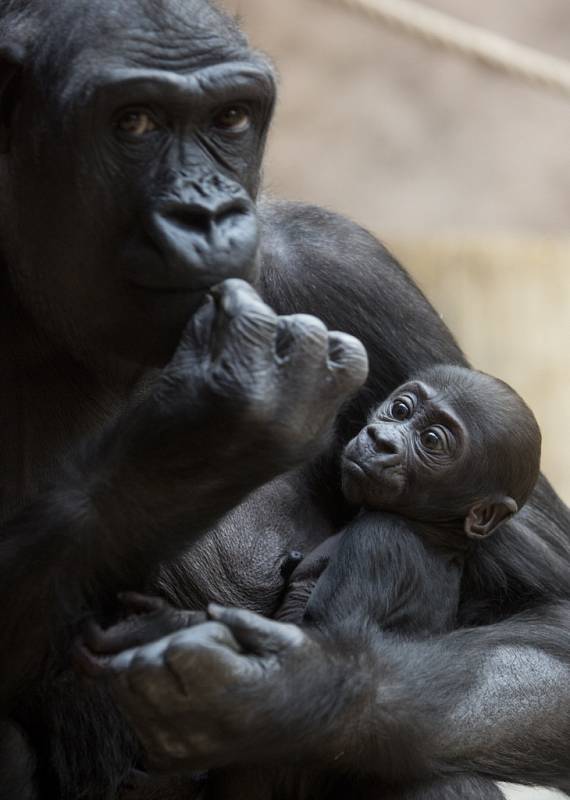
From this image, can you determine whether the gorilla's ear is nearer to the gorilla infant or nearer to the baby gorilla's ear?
the gorilla infant

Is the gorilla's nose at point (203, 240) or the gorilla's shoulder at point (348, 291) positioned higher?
the gorilla's nose at point (203, 240)

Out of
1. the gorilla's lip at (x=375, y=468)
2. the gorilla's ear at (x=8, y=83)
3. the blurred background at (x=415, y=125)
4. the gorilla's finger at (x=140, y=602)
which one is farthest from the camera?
the blurred background at (x=415, y=125)

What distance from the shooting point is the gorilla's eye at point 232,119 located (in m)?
3.31

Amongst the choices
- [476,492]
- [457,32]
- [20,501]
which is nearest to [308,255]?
[476,492]

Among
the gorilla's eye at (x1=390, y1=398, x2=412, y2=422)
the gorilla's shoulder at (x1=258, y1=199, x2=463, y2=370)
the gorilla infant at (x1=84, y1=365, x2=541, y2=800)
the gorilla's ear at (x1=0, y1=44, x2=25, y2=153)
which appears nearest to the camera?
the gorilla's ear at (x1=0, y1=44, x2=25, y2=153)

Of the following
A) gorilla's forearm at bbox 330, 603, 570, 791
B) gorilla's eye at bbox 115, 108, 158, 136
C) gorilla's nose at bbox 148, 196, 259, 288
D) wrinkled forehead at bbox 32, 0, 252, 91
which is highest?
wrinkled forehead at bbox 32, 0, 252, 91

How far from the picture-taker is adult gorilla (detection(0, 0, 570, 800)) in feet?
9.49

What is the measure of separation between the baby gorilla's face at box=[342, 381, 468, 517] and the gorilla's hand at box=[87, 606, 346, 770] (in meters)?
0.66

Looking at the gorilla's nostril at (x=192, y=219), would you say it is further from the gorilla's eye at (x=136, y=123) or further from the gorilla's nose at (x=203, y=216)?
the gorilla's eye at (x=136, y=123)

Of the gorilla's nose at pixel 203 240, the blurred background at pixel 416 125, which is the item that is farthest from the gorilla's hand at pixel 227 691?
the blurred background at pixel 416 125

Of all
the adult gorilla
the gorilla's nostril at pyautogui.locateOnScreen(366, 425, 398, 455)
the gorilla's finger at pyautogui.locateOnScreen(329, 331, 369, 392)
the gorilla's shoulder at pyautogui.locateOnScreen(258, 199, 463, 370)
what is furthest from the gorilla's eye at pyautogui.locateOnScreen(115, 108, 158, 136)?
the gorilla's nostril at pyautogui.locateOnScreen(366, 425, 398, 455)

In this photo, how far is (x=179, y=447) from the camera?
2.89m

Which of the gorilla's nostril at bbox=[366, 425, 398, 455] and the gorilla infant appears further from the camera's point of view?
the gorilla's nostril at bbox=[366, 425, 398, 455]

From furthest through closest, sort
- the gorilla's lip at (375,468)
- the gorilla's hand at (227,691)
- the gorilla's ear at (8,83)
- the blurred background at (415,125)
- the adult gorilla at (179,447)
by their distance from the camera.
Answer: the blurred background at (415,125) < the gorilla's lip at (375,468) < the gorilla's ear at (8,83) < the adult gorilla at (179,447) < the gorilla's hand at (227,691)
